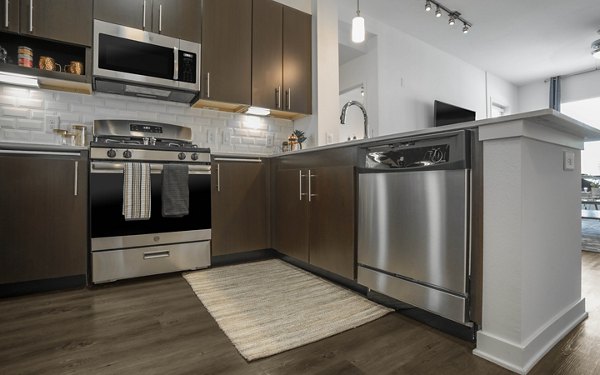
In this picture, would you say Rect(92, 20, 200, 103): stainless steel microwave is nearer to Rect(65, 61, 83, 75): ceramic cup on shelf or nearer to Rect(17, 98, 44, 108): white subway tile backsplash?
Rect(65, 61, 83, 75): ceramic cup on shelf

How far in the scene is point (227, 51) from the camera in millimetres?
2797

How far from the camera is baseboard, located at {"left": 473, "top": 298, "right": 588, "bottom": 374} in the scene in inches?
44.6

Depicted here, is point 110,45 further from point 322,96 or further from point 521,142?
point 521,142

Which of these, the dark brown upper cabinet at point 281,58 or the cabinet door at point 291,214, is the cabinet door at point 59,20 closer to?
the dark brown upper cabinet at point 281,58

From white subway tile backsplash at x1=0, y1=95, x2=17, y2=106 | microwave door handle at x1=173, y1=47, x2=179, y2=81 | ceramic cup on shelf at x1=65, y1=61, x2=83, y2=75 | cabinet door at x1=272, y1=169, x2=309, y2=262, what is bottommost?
cabinet door at x1=272, y1=169, x2=309, y2=262

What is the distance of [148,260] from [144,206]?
1.34ft

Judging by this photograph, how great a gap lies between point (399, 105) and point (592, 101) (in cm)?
484

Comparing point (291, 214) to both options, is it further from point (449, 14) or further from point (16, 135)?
point (449, 14)

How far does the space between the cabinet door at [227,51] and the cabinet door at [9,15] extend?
1.24 meters

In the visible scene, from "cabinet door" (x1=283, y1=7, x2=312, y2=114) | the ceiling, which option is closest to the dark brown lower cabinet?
"cabinet door" (x1=283, y1=7, x2=312, y2=114)

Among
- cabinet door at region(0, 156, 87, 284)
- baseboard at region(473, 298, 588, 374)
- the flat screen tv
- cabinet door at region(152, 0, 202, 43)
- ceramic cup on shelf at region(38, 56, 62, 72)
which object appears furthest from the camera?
the flat screen tv

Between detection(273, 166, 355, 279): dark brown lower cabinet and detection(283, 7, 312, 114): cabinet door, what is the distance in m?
0.89

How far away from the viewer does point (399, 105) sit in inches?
175

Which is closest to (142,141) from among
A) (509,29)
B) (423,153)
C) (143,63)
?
(143,63)
